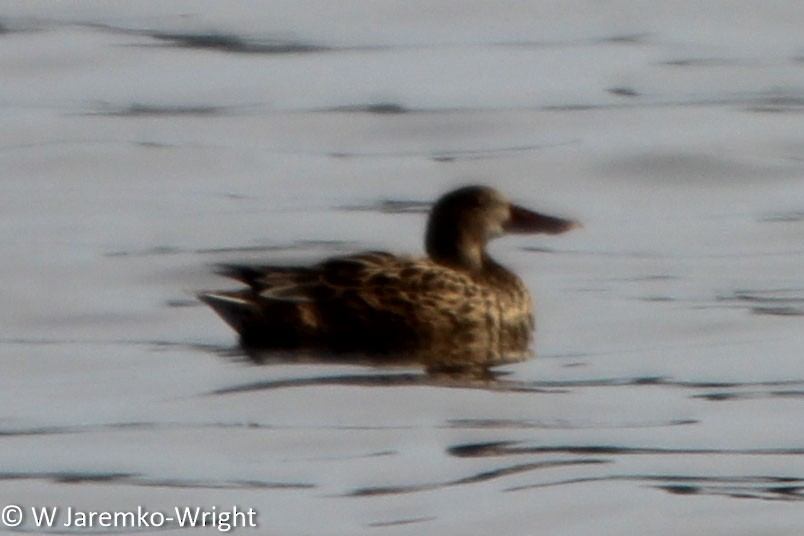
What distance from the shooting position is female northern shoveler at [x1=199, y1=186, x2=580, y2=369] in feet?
38.8

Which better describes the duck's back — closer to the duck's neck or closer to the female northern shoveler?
the female northern shoveler

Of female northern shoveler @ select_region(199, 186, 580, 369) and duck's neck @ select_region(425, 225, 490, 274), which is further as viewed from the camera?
duck's neck @ select_region(425, 225, 490, 274)

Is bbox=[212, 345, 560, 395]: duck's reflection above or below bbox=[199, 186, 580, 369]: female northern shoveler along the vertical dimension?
below

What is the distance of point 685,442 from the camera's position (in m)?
9.95

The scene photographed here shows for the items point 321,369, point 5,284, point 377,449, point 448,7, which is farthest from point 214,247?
point 448,7

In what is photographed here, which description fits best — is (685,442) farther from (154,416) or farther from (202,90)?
(202,90)

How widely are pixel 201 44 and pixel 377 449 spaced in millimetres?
12051

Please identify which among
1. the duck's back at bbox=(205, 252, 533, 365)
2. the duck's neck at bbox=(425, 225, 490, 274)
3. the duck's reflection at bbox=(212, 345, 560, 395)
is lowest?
the duck's reflection at bbox=(212, 345, 560, 395)

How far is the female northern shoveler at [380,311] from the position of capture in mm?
11812

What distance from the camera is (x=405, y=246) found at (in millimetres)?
15211

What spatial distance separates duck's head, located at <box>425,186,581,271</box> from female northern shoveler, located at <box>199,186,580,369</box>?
1.00ft

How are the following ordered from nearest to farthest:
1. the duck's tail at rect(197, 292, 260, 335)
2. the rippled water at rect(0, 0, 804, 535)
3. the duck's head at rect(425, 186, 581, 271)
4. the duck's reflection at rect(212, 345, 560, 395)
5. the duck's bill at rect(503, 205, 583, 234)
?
the rippled water at rect(0, 0, 804, 535)
the duck's reflection at rect(212, 345, 560, 395)
the duck's tail at rect(197, 292, 260, 335)
the duck's head at rect(425, 186, 581, 271)
the duck's bill at rect(503, 205, 583, 234)

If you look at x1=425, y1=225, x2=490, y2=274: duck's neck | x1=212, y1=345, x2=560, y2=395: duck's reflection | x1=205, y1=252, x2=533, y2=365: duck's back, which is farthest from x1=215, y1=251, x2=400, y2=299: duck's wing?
x1=425, y1=225, x2=490, y2=274: duck's neck

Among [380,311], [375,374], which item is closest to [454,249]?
[380,311]
